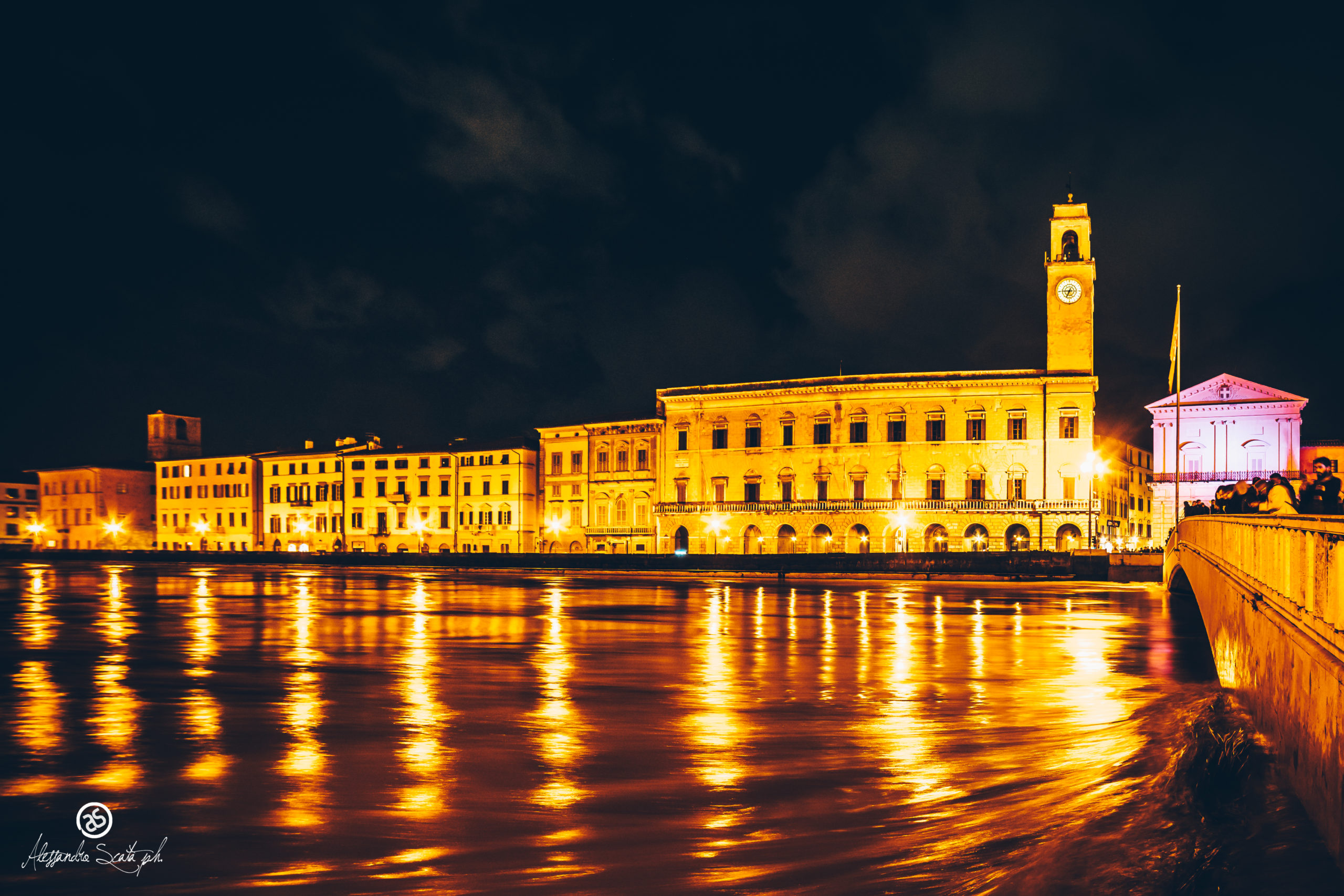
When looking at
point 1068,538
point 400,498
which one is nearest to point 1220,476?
point 1068,538

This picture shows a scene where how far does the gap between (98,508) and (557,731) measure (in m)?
96.8

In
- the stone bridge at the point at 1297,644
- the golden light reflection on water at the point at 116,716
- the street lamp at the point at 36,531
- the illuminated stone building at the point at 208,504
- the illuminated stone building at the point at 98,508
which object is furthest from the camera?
the street lamp at the point at 36,531

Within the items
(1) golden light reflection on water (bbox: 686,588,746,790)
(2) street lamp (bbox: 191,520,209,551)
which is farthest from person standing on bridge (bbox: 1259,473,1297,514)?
(2) street lamp (bbox: 191,520,209,551)

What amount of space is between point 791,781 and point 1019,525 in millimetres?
53463

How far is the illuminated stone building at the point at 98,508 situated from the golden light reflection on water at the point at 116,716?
262ft

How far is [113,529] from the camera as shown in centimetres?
9494

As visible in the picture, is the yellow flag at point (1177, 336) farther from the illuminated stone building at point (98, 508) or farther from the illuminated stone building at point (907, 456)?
the illuminated stone building at point (98, 508)

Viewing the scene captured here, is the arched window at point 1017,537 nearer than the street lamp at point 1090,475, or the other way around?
the street lamp at point 1090,475

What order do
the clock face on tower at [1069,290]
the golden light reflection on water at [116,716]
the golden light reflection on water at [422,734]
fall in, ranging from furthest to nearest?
the clock face on tower at [1069,290] < the golden light reflection on water at [116,716] < the golden light reflection on water at [422,734]

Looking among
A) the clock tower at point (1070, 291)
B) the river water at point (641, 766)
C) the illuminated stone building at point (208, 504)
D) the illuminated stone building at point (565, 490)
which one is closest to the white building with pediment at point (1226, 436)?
the clock tower at point (1070, 291)

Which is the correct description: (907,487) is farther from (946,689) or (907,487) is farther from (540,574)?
(946,689)

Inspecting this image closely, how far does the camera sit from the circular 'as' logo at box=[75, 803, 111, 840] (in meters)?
8.76

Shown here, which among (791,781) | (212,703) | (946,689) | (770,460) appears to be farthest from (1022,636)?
(770,460)

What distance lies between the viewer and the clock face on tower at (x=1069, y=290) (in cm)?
6272
